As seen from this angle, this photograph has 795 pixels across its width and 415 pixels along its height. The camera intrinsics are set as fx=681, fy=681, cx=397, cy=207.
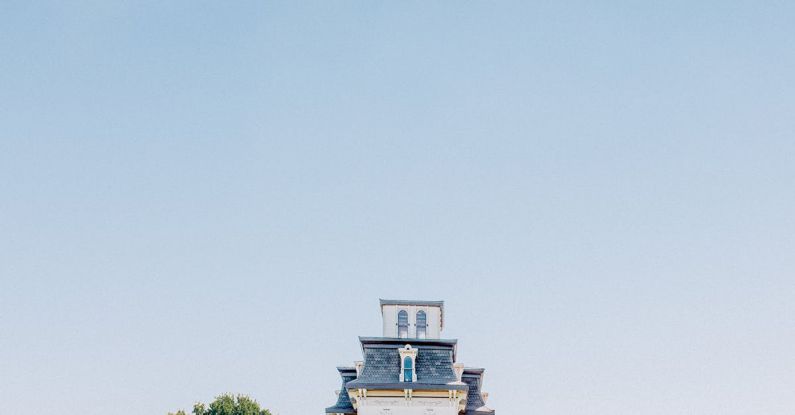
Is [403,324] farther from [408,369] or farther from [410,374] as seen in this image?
[410,374]

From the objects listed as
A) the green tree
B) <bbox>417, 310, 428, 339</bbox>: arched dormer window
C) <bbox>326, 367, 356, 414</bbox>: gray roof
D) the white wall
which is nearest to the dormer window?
the white wall

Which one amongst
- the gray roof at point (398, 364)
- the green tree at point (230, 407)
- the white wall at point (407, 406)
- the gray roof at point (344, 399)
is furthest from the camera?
the green tree at point (230, 407)

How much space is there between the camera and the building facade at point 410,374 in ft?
122

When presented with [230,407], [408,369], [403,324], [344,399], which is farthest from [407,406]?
[230,407]

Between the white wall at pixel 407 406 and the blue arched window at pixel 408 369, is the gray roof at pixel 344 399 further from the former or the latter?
the blue arched window at pixel 408 369

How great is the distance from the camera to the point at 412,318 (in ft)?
140

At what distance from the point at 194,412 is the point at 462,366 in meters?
48.6

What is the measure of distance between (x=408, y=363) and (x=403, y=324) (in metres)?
4.23

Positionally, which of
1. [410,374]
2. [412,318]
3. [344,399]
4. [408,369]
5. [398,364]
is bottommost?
[344,399]

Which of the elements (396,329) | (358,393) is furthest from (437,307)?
(358,393)

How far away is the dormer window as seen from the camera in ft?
125

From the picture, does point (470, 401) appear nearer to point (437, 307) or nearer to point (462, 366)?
point (462, 366)

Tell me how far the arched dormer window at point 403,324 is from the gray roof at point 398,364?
8.52 ft

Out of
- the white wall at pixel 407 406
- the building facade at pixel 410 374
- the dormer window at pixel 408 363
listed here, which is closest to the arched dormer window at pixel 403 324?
the building facade at pixel 410 374
